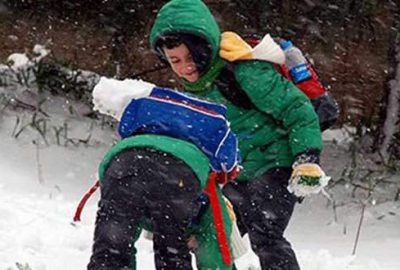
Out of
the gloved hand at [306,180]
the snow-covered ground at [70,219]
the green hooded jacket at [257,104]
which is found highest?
the green hooded jacket at [257,104]

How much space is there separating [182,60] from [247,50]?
0.33 m

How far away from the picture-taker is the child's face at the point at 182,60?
4191 millimetres

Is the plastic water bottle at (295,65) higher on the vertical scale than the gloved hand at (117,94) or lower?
lower

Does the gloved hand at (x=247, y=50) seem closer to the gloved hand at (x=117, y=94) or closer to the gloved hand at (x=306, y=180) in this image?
the gloved hand at (x=306, y=180)

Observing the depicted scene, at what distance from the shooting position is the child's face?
4.19m

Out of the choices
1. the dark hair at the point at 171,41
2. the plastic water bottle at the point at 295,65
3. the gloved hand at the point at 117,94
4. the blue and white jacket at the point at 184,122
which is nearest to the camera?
the blue and white jacket at the point at 184,122

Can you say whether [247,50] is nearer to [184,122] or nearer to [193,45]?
[193,45]

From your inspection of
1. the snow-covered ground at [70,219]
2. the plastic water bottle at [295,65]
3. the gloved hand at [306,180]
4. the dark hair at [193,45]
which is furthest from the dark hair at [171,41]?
the snow-covered ground at [70,219]

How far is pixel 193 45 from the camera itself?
420cm

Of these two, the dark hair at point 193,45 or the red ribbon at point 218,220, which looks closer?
the red ribbon at point 218,220

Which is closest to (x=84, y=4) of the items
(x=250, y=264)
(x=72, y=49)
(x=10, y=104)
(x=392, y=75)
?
(x=72, y=49)

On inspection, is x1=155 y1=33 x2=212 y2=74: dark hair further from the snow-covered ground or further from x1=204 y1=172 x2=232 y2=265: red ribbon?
the snow-covered ground

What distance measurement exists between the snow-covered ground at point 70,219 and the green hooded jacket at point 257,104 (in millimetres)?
1030

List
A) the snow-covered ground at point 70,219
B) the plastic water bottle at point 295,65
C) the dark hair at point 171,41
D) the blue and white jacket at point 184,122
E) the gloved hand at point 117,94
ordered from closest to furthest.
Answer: the blue and white jacket at point 184,122 → the gloved hand at point 117,94 → the dark hair at point 171,41 → the plastic water bottle at point 295,65 → the snow-covered ground at point 70,219
